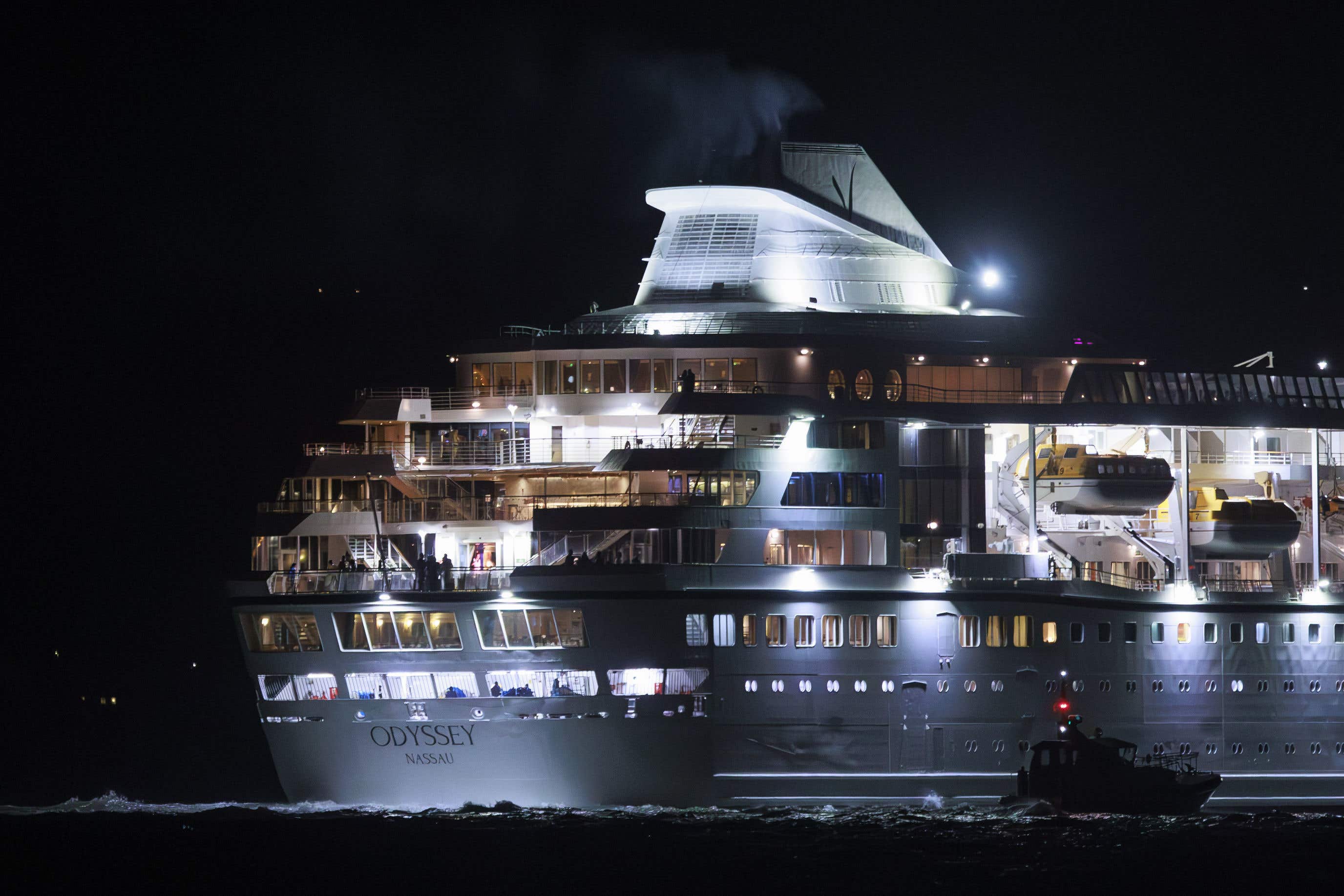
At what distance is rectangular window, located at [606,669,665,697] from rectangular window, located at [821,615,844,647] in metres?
3.64

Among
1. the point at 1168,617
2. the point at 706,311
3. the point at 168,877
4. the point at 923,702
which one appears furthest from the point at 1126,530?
the point at 168,877

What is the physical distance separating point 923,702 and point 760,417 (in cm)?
734

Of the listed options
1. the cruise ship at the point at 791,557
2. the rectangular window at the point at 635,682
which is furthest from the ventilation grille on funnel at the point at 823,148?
the rectangular window at the point at 635,682

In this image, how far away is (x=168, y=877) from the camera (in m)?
42.0

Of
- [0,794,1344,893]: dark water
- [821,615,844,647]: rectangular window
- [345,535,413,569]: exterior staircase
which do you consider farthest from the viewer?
[345,535,413,569]: exterior staircase

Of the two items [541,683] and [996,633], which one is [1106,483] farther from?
[541,683]

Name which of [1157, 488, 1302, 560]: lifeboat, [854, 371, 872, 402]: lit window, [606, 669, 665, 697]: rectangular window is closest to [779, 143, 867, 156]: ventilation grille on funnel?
[854, 371, 872, 402]: lit window

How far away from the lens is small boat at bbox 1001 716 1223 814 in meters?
43.5

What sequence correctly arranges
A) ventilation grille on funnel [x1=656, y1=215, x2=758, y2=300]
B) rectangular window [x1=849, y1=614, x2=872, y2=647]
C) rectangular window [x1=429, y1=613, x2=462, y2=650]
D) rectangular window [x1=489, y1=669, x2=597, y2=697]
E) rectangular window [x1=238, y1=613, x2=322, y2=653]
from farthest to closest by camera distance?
ventilation grille on funnel [x1=656, y1=215, x2=758, y2=300]
rectangular window [x1=849, y1=614, x2=872, y2=647]
rectangular window [x1=238, y1=613, x2=322, y2=653]
rectangular window [x1=429, y1=613, x2=462, y2=650]
rectangular window [x1=489, y1=669, x2=597, y2=697]

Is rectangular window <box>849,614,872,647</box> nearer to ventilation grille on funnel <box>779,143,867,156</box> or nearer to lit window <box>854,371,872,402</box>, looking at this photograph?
lit window <box>854,371,872,402</box>

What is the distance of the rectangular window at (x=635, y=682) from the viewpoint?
138ft

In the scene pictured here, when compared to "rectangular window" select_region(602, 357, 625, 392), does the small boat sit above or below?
below

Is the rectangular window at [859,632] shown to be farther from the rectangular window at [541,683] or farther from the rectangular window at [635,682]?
the rectangular window at [541,683]

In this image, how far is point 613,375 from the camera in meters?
47.5
